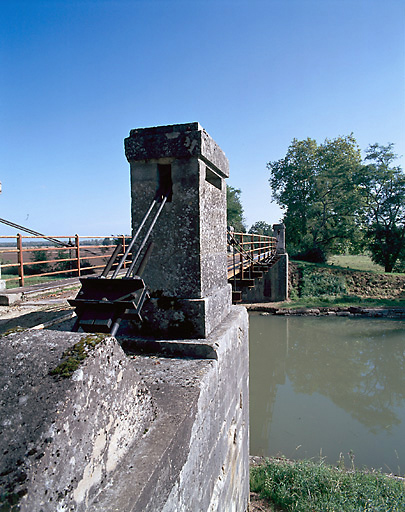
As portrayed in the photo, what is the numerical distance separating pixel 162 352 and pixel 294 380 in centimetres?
831

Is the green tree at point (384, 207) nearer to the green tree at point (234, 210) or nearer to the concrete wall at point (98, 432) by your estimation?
the green tree at point (234, 210)

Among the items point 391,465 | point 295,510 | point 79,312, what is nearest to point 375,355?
point 391,465

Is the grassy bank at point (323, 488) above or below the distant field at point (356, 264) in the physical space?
below

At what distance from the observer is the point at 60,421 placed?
42.3 inches

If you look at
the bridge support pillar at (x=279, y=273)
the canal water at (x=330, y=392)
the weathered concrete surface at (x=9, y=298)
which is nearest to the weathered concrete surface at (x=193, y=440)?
the canal water at (x=330, y=392)

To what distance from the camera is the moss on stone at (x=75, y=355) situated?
3.88 feet

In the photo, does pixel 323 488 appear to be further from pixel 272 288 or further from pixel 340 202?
pixel 340 202

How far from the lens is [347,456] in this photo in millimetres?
5922

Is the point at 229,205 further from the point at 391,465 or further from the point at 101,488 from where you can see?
the point at 101,488

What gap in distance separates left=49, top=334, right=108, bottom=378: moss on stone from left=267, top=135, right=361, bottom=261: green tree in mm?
25473

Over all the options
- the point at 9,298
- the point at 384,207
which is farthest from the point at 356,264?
the point at 9,298

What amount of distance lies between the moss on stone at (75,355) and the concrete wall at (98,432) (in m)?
0.01

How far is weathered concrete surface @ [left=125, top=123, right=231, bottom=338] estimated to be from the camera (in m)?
2.54

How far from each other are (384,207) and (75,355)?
26770 mm
